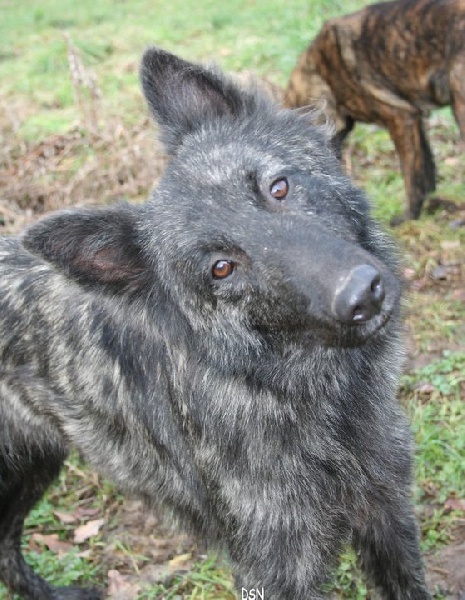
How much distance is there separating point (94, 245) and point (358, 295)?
900 millimetres

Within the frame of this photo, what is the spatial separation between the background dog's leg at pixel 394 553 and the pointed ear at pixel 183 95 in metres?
1.61

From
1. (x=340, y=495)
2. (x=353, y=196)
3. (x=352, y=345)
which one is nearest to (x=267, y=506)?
(x=340, y=495)

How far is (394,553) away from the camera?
3.08 metres

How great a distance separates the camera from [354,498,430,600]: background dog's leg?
3027 millimetres

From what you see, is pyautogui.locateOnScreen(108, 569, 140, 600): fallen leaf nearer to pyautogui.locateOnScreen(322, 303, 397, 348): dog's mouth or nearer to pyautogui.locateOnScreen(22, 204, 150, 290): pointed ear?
pyautogui.locateOnScreen(22, 204, 150, 290): pointed ear

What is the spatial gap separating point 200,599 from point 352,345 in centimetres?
177

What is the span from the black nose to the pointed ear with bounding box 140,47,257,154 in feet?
3.42

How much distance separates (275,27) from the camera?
33.8 ft

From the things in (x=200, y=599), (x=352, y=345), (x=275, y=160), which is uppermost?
(x=275, y=160)

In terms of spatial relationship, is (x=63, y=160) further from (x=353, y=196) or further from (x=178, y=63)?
(x=353, y=196)

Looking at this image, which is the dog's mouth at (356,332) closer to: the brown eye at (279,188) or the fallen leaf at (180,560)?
the brown eye at (279,188)

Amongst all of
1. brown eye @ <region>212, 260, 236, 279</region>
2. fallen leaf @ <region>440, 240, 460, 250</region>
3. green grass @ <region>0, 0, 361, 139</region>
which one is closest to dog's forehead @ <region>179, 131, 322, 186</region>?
brown eye @ <region>212, 260, 236, 279</region>

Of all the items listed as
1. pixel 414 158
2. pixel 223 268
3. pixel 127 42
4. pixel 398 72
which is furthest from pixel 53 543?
pixel 127 42

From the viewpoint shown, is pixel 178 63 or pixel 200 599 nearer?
pixel 178 63
